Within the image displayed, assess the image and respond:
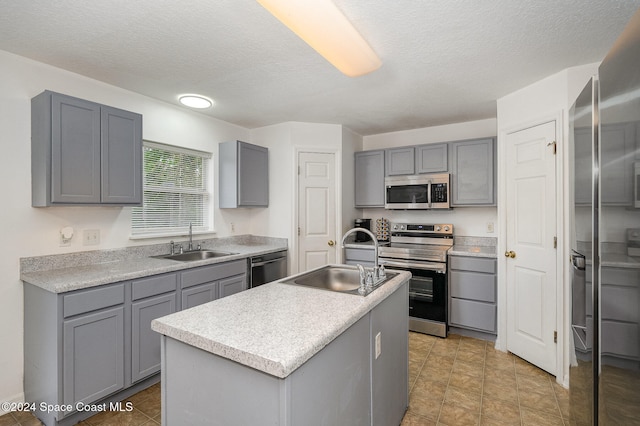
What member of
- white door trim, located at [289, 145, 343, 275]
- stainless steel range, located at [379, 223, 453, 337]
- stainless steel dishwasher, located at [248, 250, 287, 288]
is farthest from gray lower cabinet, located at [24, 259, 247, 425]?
stainless steel range, located at [379, 223, 453, 337]

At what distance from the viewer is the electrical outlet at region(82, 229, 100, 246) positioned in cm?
243

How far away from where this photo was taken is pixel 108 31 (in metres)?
1.85

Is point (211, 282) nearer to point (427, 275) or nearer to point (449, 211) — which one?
point (427, 275)

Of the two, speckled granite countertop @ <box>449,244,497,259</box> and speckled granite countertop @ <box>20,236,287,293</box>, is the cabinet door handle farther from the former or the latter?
speckled granite countertop @ <box>20,236,287,293</box>

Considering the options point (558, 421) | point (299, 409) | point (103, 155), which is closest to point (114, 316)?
point (103, 155)

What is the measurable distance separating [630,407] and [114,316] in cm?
261

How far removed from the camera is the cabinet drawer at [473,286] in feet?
10.1

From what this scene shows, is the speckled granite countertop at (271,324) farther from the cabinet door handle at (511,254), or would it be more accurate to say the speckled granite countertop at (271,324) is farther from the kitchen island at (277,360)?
the cabinet door handle at (511,254)

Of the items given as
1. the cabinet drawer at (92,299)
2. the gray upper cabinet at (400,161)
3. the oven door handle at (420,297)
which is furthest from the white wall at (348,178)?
the cabinet drawer at (92,299)

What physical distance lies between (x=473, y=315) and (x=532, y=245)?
0.99 m

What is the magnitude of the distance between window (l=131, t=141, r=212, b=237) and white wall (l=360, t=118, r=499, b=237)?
7.65 feet

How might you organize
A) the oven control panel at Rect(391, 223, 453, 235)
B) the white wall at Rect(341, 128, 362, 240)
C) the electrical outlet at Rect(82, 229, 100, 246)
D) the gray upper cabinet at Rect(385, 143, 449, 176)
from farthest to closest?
the white wall at Rect(341, 128, 362, 240)
the oven control panel at Rect(391, 223, 453, 235)
the gray upper cabinet at Rect(385, 143, 449, 176)
the electrical outlet at Rect(82, 229, 100, 246)

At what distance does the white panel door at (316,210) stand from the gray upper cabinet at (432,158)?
110 centimetres

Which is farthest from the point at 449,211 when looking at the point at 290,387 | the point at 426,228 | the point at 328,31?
the point at 290,387
